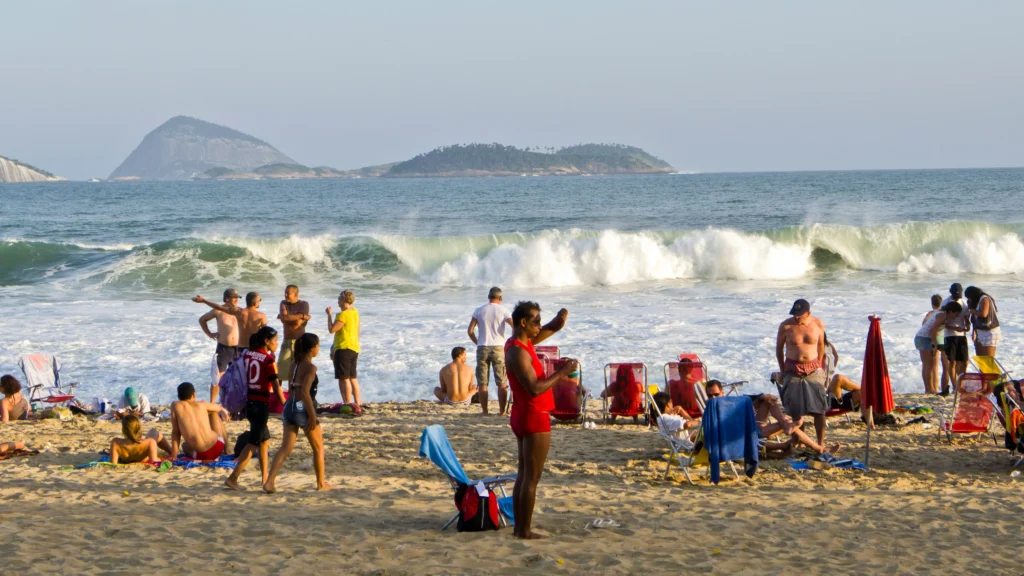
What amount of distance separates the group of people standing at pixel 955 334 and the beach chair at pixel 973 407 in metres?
2.53

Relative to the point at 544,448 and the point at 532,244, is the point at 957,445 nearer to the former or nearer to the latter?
the point at 544,448

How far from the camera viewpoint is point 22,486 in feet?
23.2

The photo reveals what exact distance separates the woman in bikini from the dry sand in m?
1.35

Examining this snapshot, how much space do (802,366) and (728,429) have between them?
140cm

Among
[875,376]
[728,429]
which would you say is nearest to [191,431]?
[728,429]

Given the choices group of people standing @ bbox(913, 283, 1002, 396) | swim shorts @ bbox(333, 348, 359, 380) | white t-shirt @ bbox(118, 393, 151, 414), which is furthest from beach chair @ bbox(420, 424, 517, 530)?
group of people standing @ bbox(913, 283, 1002, 396)

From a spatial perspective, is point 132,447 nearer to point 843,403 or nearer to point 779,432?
point 779,432

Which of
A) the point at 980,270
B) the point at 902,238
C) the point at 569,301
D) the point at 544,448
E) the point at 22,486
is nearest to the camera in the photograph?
the point at 544,448

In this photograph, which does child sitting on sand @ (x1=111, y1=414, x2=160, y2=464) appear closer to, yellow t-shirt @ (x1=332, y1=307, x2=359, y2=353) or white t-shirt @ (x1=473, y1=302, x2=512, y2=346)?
yellow t-shirt @ (x1=332, y1=307, x2=359, y2=353)

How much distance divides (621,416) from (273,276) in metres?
19.2

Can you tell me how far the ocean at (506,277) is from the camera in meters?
13.6

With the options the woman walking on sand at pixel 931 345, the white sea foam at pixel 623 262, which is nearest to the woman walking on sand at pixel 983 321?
the woman walking on sand at pixel 931 345

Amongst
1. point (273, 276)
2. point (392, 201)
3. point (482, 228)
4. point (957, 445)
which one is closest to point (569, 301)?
point (273, 276)

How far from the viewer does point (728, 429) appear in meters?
6.96
